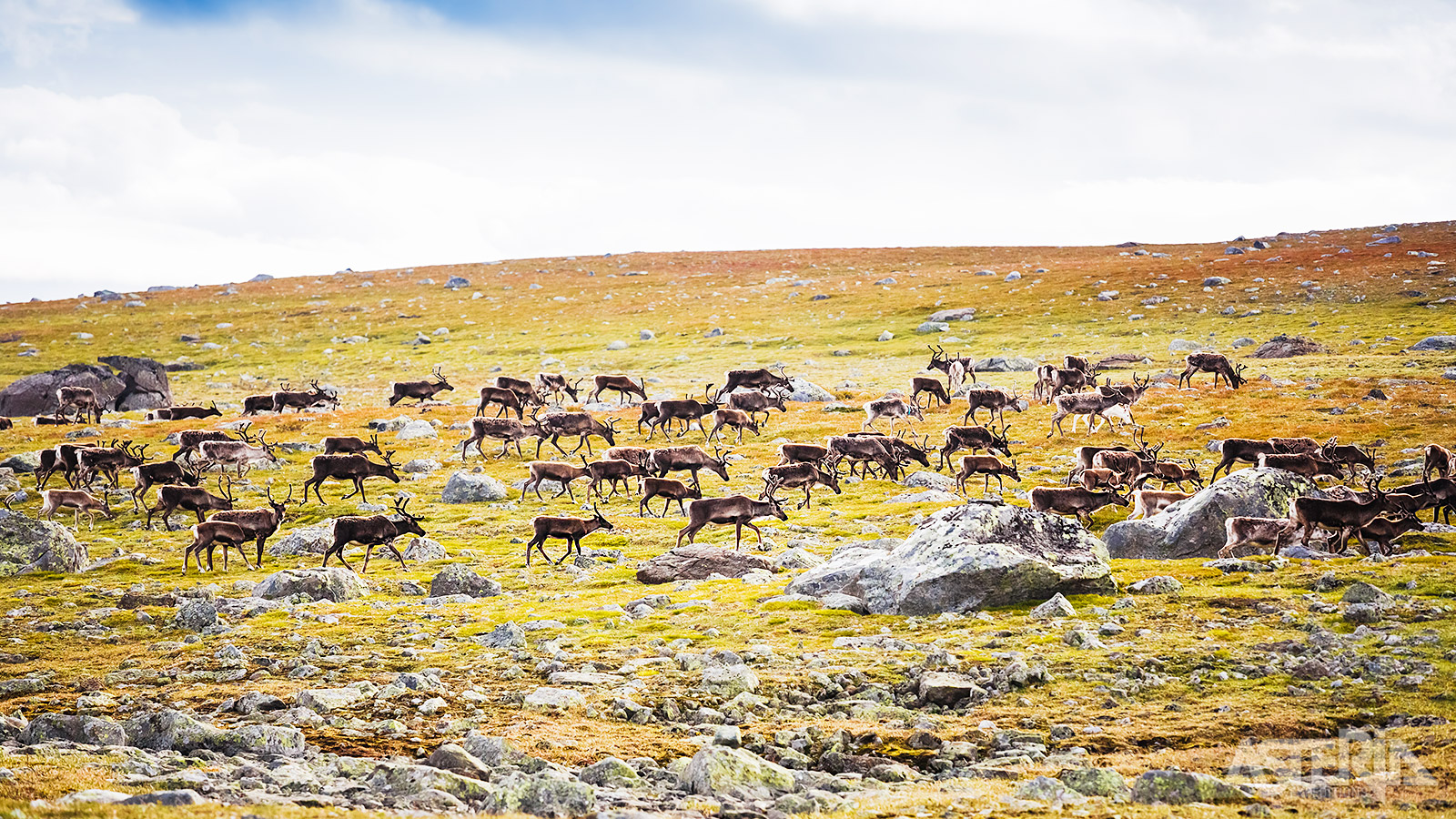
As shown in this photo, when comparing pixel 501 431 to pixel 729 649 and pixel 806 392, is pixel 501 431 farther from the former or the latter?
pixel 729 649

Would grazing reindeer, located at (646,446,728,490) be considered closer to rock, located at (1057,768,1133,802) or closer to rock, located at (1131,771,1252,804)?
rock, located at (1057,768,1133,802)

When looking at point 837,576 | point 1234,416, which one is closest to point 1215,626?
point 837,576

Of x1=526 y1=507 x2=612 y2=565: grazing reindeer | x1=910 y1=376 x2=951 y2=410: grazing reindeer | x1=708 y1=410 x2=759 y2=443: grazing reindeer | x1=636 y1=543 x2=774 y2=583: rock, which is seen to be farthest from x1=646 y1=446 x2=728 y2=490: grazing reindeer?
x1=910 y1=376 x2=951 y2=410: grazing reindeer

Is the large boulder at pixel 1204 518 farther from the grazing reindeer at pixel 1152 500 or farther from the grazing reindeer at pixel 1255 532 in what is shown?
the grazing reindeer at pixel 1152 500

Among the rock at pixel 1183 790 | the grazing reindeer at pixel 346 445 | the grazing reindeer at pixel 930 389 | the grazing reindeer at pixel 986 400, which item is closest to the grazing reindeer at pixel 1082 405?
the grazing reindeer at pixel 986 400

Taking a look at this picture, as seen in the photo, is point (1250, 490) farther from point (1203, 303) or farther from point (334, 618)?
point (1203, 303)

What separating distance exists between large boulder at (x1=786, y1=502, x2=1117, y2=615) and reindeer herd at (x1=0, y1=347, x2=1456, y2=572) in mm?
4324

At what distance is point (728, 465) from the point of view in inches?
1330

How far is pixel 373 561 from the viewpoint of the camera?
22.8 metres

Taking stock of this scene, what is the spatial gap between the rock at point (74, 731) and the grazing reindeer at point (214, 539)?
1155cm

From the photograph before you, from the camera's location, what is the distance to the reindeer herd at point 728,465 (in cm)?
2177

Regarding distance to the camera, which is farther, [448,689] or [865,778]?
[448,689]

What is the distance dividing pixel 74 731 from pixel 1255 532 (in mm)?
19582

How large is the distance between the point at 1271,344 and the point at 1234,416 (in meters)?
20.6
